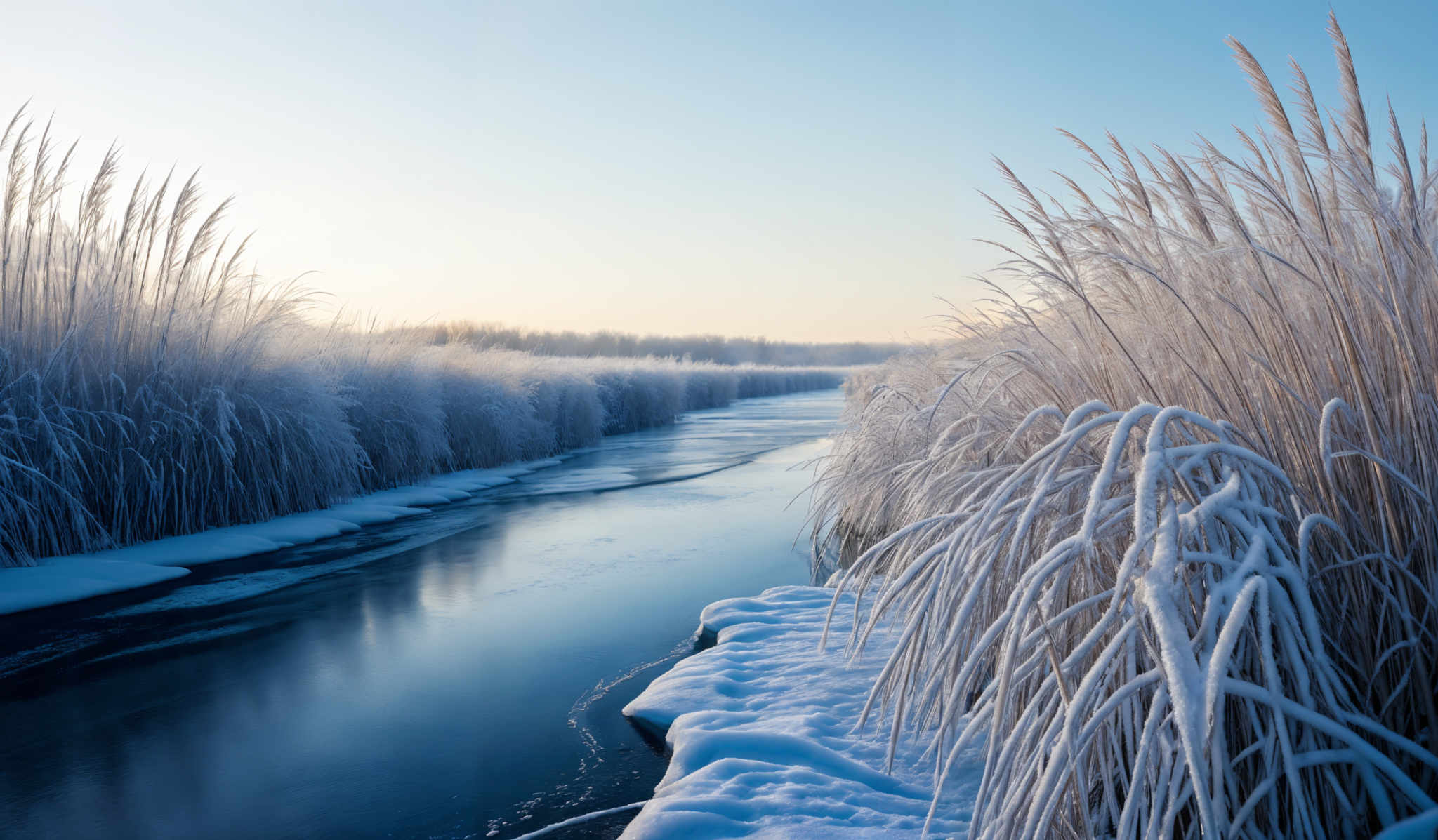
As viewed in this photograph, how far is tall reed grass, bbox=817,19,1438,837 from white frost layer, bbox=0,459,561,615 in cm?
398

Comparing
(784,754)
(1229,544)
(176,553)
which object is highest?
(1229,544)

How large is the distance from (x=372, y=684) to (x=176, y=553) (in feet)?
7.67

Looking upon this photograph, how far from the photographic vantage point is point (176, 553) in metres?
4.35

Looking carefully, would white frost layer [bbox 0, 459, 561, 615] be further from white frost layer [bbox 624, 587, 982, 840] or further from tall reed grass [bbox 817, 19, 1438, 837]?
tall reed grass [bbox 817, 19, 1438, 837]

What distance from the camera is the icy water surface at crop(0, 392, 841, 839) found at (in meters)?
1.99

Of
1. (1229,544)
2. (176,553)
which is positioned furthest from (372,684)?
(1229,544)

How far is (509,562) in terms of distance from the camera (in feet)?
15.1

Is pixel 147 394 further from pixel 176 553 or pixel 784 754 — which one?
pixel 784 754

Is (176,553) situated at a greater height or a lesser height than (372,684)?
greater

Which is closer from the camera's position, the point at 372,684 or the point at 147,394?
the point at 372,684

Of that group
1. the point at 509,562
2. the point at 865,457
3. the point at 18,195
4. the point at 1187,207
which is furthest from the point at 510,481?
the point at 1187,207

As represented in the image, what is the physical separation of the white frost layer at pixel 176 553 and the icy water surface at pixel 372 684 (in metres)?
0.14

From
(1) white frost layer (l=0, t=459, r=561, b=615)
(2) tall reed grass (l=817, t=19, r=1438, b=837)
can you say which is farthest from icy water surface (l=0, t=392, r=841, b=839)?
(2) tall reed grass (l=817, t=19, r=1438, b=837)

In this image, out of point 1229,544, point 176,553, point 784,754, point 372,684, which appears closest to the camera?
point 1229,544
